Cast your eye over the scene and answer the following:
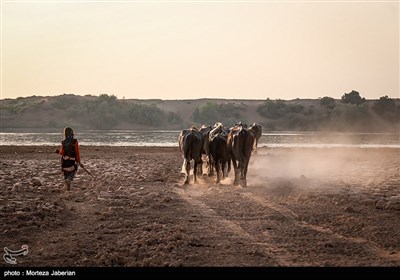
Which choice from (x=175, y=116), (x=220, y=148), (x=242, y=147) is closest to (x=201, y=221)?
(x=242, y=147)

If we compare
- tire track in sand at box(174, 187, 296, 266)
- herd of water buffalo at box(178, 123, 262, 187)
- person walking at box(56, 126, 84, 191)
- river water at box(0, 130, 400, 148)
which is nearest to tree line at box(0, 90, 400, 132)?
river water at box(0, 130, 400, 148)

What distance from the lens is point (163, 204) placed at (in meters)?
11.3

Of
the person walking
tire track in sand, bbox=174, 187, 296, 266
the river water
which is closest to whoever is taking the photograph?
tire track in sand, bbox=174, 187, 296, 266

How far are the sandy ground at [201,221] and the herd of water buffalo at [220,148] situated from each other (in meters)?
0.61

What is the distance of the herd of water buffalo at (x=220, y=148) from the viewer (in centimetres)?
1546

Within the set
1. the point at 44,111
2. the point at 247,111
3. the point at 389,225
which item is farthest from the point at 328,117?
the point at 389,225

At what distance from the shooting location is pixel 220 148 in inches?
669

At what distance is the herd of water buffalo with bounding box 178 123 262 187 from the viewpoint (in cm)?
1546

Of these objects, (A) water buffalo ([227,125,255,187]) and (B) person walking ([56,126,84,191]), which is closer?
(B) person walking ([56,126,84,191])

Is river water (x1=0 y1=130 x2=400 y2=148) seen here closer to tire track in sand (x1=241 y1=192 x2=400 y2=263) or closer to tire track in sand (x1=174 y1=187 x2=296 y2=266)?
tire track in sand (x1=174 y1=187 x2=296 y2=266)

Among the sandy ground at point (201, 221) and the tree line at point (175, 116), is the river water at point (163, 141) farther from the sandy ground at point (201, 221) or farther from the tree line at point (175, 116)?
the tree line at point (175, 116)

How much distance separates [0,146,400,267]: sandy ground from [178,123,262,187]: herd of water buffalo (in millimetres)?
607
